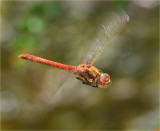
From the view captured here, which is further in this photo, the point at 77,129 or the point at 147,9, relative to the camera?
the point at 147,9

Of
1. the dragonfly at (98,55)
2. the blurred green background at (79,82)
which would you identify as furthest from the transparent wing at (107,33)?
the blurred green background at (79,82)

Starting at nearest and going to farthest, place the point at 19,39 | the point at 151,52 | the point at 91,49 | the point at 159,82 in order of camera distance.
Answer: the point at 91,49
the point at 19,39
the point at 159,82
the point at 151,52

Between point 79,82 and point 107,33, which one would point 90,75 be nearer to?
point 107,33

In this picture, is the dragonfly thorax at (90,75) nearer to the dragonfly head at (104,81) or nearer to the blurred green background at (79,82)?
→ the dragonfly head at (104,81)

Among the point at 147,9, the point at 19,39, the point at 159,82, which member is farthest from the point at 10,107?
the point at 147,9

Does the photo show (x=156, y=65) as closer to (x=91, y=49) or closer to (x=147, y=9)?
(x=147, y=9)

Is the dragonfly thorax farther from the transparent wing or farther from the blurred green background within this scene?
the blurred green background

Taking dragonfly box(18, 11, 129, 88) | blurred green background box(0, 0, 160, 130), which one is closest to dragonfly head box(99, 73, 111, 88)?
dragonfly box(18, 11, 129, 88)
